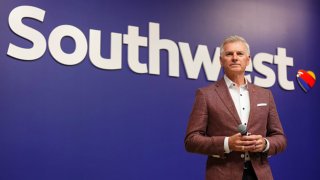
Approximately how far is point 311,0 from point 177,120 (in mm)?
2262

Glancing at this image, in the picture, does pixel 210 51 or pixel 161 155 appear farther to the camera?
pixel 210 51

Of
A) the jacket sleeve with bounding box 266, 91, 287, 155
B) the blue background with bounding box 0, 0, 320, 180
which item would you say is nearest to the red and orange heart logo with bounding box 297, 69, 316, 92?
the blue background with bounding box 0, 0, 320, 180

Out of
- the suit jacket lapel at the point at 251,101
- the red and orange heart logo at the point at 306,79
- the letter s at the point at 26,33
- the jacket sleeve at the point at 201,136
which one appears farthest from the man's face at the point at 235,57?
the red and orange heart logo at the point at 306,79

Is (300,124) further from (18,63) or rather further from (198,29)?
(18,63)

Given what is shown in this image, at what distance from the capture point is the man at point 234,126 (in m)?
2.02

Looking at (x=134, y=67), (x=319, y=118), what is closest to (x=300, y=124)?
(x=319, y=118)

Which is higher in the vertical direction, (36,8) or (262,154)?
(36,8)

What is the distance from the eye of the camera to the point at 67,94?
3506mm

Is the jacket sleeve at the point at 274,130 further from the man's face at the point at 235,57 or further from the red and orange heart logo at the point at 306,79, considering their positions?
the red and orange heart logo at the point at 306,79

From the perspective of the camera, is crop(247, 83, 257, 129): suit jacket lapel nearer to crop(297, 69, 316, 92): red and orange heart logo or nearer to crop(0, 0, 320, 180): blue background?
crop(0, 0, 320, 180): blue background

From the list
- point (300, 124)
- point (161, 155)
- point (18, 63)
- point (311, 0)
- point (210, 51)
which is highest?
point (311, 0)

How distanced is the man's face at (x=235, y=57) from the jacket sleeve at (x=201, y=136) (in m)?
0.21

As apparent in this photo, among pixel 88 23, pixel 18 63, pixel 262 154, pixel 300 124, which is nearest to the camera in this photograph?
pixel 262 154

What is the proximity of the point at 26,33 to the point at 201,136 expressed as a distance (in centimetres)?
201
